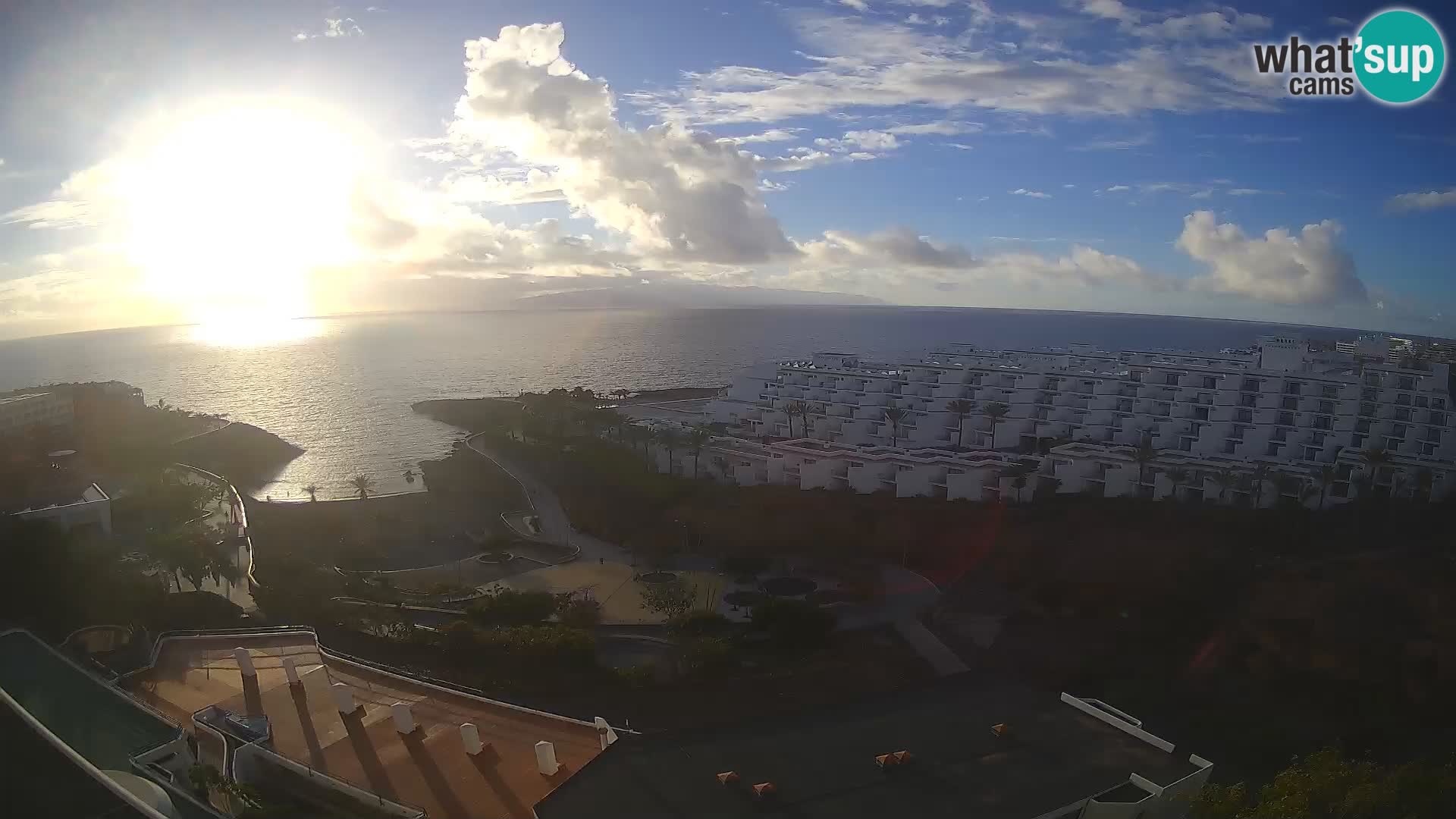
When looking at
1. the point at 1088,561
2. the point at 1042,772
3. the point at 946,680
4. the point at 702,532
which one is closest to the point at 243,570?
the point at 702,532

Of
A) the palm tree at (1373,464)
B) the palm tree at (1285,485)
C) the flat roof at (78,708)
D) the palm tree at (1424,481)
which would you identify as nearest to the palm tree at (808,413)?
the palm tree at (1285,485)

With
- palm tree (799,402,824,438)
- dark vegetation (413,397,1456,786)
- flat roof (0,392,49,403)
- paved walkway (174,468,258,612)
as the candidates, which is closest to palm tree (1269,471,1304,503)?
dark vegetation (413,397,1456,786)

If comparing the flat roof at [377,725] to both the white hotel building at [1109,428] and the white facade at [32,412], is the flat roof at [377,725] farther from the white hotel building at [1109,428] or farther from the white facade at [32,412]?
the white facade at [32,412]

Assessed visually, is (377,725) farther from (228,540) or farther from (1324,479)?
(1324,479)

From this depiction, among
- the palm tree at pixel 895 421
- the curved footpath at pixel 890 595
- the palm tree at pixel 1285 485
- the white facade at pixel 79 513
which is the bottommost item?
the curved footpath at pixel 890 595

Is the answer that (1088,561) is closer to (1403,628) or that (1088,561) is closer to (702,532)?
(1403,628)

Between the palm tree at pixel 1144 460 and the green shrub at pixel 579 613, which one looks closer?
the green shrub at pixel 579 613

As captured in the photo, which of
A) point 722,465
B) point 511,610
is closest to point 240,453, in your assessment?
point 722,465
